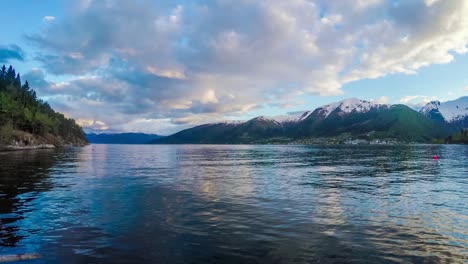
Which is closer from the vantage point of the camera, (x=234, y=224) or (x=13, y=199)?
(x=234, y=224)

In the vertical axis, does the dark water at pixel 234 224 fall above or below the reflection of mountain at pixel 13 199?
below

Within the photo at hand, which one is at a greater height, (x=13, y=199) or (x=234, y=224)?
(x=13, y=199)

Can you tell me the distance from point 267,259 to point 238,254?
183 centimetres

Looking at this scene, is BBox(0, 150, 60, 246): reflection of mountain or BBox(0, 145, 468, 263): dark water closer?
BBox(0, 145, 468, 263): dark water

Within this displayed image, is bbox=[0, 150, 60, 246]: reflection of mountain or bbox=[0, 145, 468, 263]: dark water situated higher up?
bbox=[0, 150, 60, 246]: reflection of mountain

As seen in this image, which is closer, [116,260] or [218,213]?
[116,260]

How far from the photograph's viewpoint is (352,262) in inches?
705

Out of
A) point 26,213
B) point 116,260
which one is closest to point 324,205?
point 116,260

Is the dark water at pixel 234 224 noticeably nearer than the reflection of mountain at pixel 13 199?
Yes

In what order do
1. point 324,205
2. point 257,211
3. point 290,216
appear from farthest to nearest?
point 324,205 < point 257,211 < point 290,216

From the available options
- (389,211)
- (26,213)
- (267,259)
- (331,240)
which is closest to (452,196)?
(389,211)

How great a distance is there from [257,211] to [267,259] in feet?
42.2

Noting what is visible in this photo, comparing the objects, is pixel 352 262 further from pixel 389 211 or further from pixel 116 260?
pixel 389 211

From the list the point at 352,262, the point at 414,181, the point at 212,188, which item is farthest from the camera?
the point at 414,181
